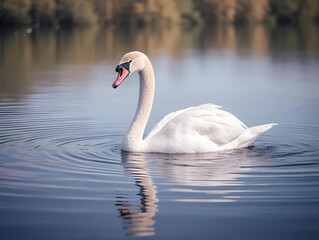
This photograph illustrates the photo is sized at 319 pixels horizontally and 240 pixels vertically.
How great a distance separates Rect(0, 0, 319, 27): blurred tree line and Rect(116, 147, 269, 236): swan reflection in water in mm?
59909

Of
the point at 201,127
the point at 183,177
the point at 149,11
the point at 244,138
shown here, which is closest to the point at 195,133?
the point at 201,127

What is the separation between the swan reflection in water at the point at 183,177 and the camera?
6.08 m

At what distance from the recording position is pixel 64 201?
6582 mm

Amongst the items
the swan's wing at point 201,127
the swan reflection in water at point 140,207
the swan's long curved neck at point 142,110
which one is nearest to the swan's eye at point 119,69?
the swan's long curved neck at point 142,110

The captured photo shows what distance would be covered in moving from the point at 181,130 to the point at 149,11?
85.7 m

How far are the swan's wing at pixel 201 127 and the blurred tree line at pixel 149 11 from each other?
195ft

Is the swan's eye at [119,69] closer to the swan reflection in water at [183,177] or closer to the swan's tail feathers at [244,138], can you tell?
the swan reflection in water at [183,177]

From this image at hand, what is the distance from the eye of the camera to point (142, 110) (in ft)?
30.5

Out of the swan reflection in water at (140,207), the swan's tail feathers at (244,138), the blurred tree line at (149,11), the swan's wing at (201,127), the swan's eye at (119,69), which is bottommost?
the swan reflection in water at (140,207)

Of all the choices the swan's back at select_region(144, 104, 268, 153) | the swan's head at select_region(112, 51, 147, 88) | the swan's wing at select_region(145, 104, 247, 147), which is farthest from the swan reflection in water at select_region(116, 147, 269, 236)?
the swan's head at select_region(112, 51, 147, 88)

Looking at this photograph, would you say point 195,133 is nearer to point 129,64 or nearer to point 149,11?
point 129,64

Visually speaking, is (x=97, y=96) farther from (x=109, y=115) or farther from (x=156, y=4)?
(x=156, y=4)

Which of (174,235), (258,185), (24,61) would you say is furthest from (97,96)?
(24,61)

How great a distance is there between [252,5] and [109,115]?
99.7 m
